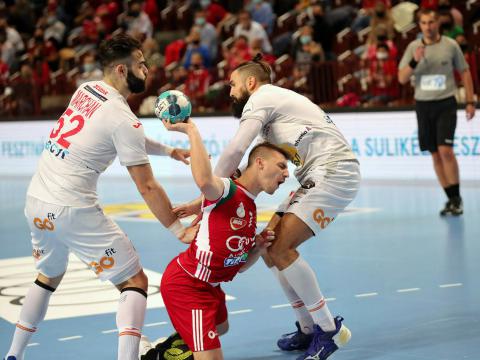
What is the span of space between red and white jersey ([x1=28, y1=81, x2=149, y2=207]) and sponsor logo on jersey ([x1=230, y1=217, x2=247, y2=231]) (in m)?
0.54

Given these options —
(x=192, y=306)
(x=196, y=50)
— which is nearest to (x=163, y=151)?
(x=192, y=306)

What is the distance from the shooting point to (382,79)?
15.1m

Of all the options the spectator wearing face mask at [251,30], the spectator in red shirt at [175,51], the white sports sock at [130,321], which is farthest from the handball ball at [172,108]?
the spectator in red shirt at [175,51]

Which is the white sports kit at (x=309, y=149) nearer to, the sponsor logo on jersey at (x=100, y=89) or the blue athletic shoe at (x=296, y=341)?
the blue athletic shoe at (x=296, y=341)

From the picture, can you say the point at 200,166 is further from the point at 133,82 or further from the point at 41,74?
the point at 41,74

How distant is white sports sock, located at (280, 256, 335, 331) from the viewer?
541 cm

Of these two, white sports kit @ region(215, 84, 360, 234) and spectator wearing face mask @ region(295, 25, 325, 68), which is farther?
spectator wearing face mask @ region(295, 25, 325, 68)

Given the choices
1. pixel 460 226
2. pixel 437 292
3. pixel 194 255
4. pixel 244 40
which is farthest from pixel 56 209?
pixel 244 40

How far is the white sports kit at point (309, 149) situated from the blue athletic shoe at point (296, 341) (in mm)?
648

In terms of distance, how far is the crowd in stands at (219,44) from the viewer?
50.4 feet

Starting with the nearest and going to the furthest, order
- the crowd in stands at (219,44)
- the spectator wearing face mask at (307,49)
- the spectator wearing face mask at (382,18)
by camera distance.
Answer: the crowd in stands at (219,44) → the spectator wearing face mask at (382,18) → the spectator wearing face mask at (307,49)

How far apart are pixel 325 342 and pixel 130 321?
1.16m

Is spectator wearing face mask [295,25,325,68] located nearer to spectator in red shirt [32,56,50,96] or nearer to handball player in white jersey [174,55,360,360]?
spectator in red shirt [32,56,50,96]

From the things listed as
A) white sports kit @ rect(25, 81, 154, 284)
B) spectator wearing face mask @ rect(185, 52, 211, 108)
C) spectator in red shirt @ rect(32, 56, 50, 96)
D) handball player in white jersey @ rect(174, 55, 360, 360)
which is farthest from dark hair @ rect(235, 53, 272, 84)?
spectator in red shirt @ rect(32, 56, 50, 96)
